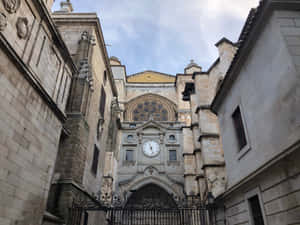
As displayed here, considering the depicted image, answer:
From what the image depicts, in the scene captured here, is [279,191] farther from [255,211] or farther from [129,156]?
[129,156]

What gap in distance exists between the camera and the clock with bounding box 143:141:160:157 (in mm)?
23500

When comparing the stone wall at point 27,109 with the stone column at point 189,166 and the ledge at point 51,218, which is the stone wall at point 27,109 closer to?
the ledge at point 51,218

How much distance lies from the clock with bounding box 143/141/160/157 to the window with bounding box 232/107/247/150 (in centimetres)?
1540

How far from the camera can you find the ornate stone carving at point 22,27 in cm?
661

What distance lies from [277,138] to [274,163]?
2.43 feet

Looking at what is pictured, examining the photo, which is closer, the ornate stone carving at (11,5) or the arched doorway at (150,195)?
the ornate stone carving at (11,5)

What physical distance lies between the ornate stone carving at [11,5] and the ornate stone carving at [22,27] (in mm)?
302

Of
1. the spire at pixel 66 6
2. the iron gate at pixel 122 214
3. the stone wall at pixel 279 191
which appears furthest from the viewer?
the spire at pixel 66 6

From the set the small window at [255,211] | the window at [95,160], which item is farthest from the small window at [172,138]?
the small window at [255,211]

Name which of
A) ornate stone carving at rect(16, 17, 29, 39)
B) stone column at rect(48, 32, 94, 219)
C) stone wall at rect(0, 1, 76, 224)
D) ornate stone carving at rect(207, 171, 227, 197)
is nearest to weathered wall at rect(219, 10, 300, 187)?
ornate stone carving at rect(207, 171, 227, 197)

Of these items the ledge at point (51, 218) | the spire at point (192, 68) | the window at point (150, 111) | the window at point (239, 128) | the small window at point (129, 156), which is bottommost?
the ledge at point (51, 218)

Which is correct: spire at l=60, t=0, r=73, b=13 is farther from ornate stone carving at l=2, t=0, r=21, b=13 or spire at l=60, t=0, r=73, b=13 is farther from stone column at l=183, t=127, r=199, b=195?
stone column at l=183, t=127, r=199, b=195

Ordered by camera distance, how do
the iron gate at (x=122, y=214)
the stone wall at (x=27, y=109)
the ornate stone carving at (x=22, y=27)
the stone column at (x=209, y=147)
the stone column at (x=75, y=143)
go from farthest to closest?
the stone column at (x=209, y=147)
the stone column at (x=75, y=143)
the iron gate at (x=122, y=214)
the ornate stone carving at (x=22, y=27)
the stone wall at (x=27, y=109)

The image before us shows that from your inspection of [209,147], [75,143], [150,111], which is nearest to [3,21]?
[75,143]
